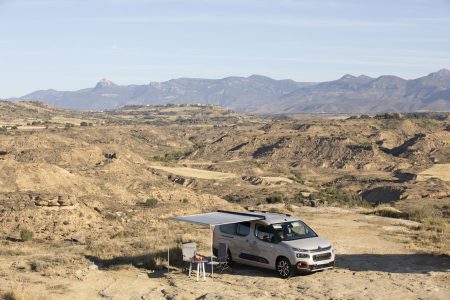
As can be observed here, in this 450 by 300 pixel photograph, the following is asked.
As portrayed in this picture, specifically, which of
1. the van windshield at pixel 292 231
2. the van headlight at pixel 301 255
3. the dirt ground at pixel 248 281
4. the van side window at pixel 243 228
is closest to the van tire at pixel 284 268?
the dirt ground at pixel 248 281

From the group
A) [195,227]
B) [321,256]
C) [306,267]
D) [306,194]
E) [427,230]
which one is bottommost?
[306,194]

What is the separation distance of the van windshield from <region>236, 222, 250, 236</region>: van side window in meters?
0.85

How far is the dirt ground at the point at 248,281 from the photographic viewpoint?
1424 centimetres

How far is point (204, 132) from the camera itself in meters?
122

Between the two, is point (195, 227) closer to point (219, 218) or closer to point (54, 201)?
point (54, 201)

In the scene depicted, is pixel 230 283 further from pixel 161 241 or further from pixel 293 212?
pixel 293 212

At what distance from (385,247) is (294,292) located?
25.6ft

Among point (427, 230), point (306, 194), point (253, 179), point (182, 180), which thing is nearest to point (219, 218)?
point (427, 230)

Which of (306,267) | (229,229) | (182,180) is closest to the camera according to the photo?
(306,267)

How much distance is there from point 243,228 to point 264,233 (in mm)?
764

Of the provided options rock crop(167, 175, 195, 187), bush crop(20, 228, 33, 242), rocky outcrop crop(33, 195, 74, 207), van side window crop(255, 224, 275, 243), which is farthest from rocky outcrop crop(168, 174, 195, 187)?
van side window crop(255, 224, 275, 243)

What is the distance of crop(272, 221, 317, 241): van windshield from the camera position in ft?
53.3

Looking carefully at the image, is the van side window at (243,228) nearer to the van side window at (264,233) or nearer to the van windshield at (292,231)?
the van side window at (264,233)

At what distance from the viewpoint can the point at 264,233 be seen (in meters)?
16.4
